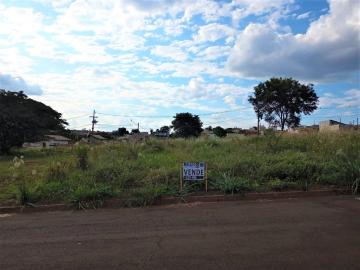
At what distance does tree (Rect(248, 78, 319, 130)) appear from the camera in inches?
2233

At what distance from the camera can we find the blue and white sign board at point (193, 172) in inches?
422

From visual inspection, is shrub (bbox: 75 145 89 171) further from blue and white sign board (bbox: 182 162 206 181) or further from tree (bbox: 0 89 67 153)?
tree (bbox: 0 89 67 153)

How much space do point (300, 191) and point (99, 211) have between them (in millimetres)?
4848

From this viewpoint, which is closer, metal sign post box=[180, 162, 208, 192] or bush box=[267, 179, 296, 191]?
bush box=[267, 179, 296, 191]

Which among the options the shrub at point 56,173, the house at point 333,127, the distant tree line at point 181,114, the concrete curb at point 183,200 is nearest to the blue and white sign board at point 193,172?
the concrete curb at point 183,200

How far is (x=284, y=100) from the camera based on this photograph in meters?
57.1

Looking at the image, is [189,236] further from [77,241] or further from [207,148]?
[207,148]

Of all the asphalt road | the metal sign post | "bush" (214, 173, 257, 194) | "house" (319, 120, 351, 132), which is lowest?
the asphalt road


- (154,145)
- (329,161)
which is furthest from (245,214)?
(154,145)

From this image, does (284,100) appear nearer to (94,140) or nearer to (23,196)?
(94,140)

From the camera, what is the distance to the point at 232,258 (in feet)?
18.2

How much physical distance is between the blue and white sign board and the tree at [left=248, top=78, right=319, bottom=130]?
47.5m

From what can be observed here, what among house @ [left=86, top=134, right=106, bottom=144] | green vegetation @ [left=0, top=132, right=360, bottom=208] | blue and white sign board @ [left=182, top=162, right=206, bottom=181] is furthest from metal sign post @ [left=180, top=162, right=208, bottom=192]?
house @ [left=86, top=134, right=106, bottom=144]

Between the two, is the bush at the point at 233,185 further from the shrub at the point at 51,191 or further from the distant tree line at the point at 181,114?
the distant tree line at the point at 181,114
